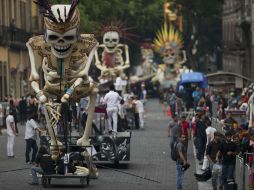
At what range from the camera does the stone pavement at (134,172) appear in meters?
26.0

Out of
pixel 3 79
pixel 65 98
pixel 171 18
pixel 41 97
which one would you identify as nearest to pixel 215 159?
pixel 65 98

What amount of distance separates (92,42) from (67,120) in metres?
1.97

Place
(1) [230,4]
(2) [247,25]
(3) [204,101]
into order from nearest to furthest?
(3) [204,101] < (2) [247,25] < (1) [230,4]

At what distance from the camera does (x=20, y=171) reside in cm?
2867

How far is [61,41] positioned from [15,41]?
3590 cm

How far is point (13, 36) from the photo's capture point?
60625 millimetres

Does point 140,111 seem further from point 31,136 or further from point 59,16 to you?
point 59,16

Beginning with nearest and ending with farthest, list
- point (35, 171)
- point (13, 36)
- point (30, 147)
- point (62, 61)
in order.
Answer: point (35, 171) < point (62, 61) < point (30, 147) < point (13, 36)

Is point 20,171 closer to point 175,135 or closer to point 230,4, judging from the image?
point 175,135

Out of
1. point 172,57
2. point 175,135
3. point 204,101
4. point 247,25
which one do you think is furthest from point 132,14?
point 175,135

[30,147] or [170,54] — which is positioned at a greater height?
[170,54]

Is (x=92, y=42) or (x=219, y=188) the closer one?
(x=219, y=188)

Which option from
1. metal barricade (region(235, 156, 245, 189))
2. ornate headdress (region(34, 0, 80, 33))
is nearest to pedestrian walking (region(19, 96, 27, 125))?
ornate headdress (region(34, 0, 80, 33))

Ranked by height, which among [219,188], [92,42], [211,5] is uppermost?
[211,5]
